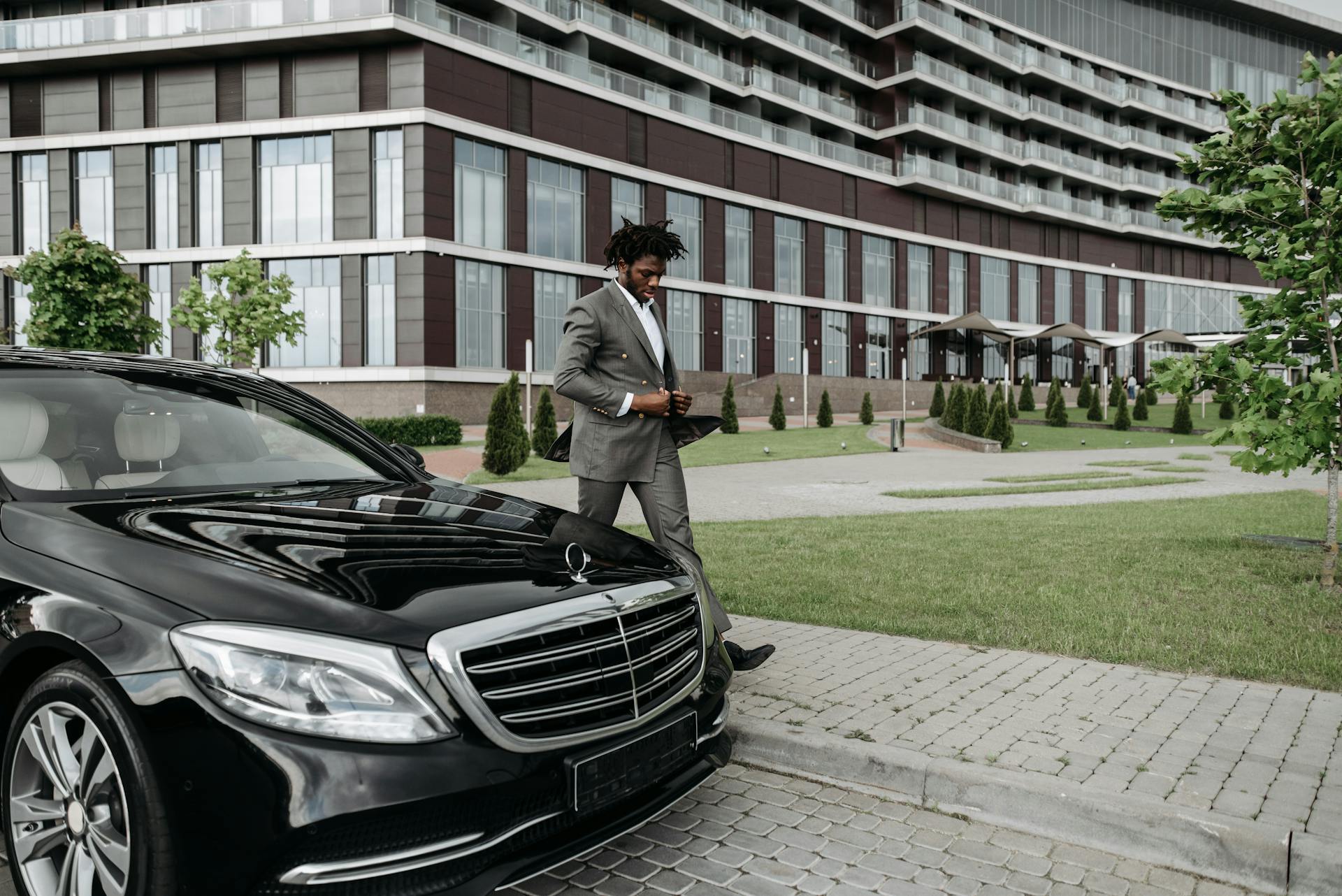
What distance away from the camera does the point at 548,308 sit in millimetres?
38750

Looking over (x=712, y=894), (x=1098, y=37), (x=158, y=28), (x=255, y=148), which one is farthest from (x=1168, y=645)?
(x=1098, y=37)

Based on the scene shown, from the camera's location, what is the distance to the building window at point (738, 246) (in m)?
45.4

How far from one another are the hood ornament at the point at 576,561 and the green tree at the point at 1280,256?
241 inches

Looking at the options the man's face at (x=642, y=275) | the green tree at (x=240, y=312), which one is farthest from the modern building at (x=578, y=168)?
the man's face at (x=642, y=275)

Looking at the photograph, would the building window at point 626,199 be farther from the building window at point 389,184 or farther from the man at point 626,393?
the man at point 626,393

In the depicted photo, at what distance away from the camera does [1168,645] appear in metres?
5.43

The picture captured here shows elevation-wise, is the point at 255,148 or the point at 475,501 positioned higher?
the point at 255,148

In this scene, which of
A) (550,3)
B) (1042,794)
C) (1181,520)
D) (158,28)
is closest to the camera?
(1042,794)

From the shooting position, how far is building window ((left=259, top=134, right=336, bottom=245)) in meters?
34.5

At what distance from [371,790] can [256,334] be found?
24.1 meters

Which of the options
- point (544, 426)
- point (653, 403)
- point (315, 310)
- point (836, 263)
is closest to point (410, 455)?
point (653, 403)

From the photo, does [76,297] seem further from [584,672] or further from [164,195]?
[164,195]

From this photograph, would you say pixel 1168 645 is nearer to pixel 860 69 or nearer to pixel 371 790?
pixel 371 790

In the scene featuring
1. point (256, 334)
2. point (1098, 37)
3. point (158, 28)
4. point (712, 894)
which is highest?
point (1098, 37)
